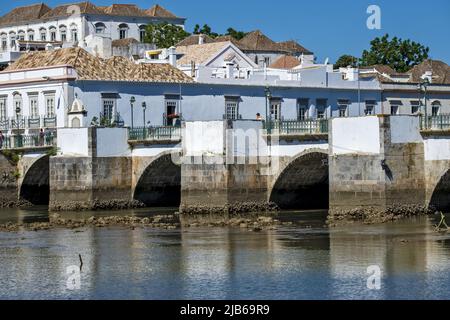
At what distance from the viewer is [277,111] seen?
6569 cm

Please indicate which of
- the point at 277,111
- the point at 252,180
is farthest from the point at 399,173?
the point at 277,111

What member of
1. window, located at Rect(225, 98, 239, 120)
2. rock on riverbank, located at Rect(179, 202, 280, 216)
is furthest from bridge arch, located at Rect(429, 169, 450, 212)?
window, located at Rect(225, 98, 239, 120)

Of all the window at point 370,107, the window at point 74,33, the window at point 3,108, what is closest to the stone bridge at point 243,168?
the window at point 3,108

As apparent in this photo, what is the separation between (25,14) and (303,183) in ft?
205

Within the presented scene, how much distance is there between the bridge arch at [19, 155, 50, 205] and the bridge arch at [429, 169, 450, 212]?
1913cm

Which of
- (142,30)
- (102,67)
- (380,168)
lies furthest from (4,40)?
(380,168)

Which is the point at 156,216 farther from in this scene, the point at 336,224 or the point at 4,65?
the point at 4,65

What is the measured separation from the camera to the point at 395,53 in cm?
9719

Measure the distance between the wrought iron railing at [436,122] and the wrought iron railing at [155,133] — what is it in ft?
38.1

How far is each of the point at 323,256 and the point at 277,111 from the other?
3040cm

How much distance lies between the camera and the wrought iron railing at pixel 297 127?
48.5 metres

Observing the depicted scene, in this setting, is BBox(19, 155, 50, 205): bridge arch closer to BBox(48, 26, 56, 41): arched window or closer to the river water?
the river water

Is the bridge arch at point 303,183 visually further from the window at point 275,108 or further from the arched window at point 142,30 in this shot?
the arched window at point 142,30
